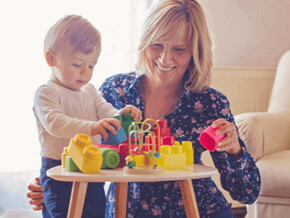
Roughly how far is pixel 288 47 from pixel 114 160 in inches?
89.4

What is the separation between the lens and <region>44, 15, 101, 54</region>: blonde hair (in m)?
1.36

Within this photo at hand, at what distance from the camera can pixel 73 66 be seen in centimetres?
137

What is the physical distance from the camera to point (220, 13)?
307 cm

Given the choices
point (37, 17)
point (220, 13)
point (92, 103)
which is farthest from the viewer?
point (220, 13)

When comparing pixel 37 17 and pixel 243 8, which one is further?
pixel 243 8

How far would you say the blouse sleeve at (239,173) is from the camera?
60.4 inches

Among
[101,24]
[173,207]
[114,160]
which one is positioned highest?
[101,24]

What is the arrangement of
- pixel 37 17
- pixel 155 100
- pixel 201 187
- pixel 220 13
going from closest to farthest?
pixel 201 187 → pixel 155 100 → pixel 37 17 → pixel 220 13

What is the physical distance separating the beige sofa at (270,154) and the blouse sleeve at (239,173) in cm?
45

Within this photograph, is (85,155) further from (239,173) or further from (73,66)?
(239,173)

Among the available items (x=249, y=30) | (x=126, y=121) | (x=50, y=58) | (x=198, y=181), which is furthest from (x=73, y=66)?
(x=249, y=30)

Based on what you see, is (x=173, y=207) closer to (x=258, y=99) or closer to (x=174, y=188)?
(x=174, y=188)

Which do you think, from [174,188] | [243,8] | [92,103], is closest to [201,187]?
[174,188]

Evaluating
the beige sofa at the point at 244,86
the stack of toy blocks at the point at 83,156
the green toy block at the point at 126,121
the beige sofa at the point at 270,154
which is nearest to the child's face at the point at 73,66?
the green toy block at the point at 126,121
